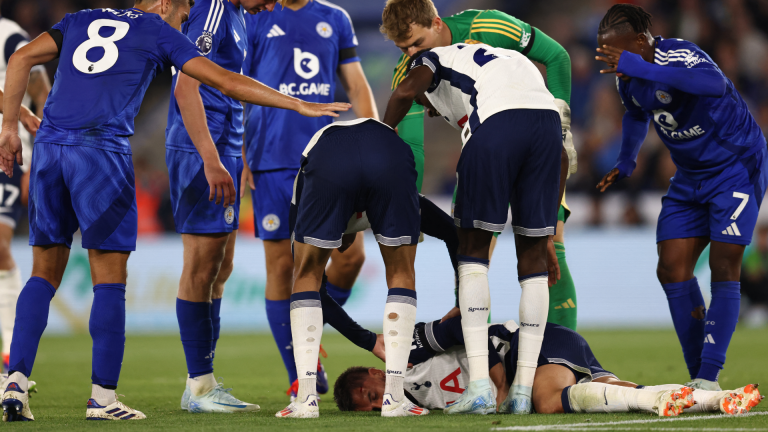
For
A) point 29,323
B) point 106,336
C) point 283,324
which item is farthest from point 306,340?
point 283,324

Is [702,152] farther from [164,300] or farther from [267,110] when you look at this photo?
[164,300]

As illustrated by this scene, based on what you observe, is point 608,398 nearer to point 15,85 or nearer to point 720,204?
point 720,204

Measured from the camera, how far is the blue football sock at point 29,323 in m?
3.49

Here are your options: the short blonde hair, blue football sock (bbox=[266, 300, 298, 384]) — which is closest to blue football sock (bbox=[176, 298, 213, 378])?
blue football sock (bbox=[266, 300, 298, 384])

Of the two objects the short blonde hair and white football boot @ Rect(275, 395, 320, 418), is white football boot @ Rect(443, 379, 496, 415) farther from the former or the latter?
the short blonde hair

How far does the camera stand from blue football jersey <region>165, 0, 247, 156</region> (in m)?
4.27

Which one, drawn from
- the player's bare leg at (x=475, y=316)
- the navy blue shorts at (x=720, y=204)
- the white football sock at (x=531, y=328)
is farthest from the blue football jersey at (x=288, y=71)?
the navy blue shorts at (x=720, y=204)

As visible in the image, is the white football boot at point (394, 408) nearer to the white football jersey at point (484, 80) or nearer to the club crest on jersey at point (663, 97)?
the white football jersey at point (484, 80)

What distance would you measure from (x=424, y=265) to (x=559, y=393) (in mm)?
7617

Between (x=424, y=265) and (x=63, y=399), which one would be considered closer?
(x=63, y=399)

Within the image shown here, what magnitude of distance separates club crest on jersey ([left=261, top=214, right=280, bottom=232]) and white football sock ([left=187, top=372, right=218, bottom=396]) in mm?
1043

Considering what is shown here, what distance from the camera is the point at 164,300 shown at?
1097 centimetres

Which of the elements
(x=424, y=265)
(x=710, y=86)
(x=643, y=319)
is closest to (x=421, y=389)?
(x=710, y=86)

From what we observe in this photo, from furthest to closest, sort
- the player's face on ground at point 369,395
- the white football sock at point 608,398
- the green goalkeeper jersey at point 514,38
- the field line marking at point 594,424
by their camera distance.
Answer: the green goalkeeper jersey at point 514,38 → the player's face on ground at point 369,395 → the white football sock at point 608,398 → the field line marking at point 594,424
